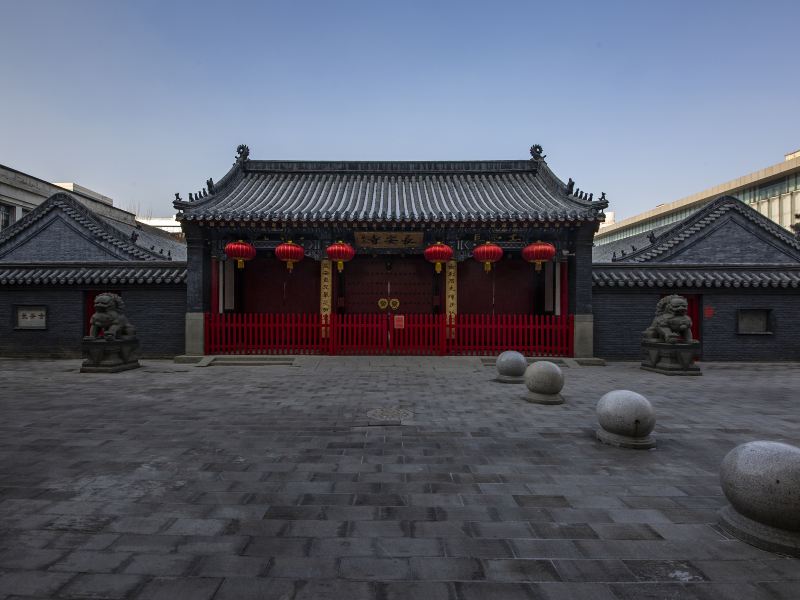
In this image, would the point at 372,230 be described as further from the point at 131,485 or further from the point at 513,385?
the point at 131,485

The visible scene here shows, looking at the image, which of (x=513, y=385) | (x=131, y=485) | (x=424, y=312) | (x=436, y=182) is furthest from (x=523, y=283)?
(x=131, y=485)

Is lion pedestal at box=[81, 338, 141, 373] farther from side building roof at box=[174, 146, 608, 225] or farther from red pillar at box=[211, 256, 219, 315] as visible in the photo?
side building roof at box=[174, 146, 608, 225]

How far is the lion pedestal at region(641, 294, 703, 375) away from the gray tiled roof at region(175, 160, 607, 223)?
3158mm

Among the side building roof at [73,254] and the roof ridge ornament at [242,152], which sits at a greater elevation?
the roof ridge ornament at [242,152]

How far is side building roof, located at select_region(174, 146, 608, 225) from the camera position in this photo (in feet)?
38.3

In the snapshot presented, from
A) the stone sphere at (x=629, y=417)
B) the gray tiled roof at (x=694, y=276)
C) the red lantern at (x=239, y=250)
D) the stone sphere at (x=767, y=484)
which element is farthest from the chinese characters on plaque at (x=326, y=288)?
the stone sphere at (x=767, y=484)

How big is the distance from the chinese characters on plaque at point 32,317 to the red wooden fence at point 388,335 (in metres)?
5.27

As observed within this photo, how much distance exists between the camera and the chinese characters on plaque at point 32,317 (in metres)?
12.3

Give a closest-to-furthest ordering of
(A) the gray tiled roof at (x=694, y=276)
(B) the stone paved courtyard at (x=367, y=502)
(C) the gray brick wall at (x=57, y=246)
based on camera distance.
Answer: (B) the stone paved courtyard at (x=367, y=502) → (A) the gray tiled roof at (x=694, y=276) → (C) the gray brick wall at (x=57, y=246)

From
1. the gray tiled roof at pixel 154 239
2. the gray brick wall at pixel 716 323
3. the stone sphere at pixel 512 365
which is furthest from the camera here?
the gray tiled roof at pixel 154 239

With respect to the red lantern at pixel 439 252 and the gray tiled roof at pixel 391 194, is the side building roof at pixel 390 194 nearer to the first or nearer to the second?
the gray tiled roof at pixel 391 194

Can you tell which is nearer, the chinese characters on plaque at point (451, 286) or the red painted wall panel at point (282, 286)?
the chinese characters on plaque at point (451, 286)

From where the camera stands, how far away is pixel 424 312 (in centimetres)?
1412

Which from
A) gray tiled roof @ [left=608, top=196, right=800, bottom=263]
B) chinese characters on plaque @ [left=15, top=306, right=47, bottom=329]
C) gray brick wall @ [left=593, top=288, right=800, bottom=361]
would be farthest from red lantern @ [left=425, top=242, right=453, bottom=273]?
chinese characters on plaque @ [left=15, top=306, right=47, bottom=329]
